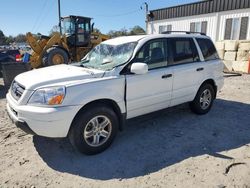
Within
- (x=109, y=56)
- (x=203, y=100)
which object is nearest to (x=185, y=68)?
(x=203, y=100)

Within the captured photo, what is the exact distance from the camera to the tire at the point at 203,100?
5.50 m

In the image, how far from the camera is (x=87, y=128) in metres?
3.76

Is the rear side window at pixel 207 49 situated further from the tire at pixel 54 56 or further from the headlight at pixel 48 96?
the tire at pixel 54 56

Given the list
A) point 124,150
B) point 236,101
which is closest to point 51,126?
point 124,150

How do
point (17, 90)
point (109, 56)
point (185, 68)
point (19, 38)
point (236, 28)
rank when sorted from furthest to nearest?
point (19, 38), point (236, 28), point (185, 68), point (109, 56), point (17, 90)

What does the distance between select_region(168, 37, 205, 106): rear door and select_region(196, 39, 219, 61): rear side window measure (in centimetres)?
24

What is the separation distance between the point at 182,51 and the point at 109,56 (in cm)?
159

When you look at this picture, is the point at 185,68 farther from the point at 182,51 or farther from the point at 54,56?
the point at 54,56

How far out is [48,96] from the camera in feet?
11.1

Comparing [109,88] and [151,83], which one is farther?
[151,83]

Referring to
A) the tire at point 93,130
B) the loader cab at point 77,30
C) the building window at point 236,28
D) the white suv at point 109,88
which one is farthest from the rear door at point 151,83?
the building window at point 236,28

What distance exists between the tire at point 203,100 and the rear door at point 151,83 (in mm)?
1003

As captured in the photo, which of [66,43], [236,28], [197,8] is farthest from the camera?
[197,8]

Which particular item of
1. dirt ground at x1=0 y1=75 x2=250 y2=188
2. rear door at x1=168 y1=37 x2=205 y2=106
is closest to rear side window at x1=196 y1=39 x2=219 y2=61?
rear door at x1=168 y1=37 x2=205 y2=106
